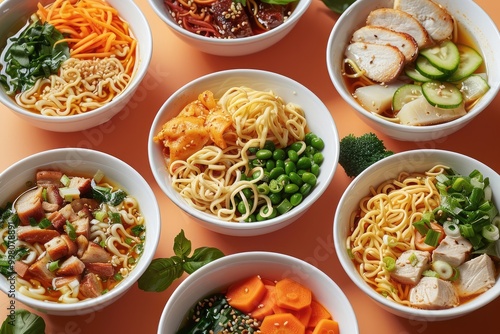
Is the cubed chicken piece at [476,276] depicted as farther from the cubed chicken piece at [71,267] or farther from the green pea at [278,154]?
the cubed chicken piece at [71,267]

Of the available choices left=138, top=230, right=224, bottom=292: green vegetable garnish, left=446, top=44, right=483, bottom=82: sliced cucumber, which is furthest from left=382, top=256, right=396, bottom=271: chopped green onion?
left=446, top=44, right=483, bottom=82: sliced cucumber

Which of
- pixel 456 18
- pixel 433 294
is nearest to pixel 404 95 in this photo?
pixel 456 18

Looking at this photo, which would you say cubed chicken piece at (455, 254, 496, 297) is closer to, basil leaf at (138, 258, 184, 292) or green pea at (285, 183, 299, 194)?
green pea at (285, 183, 299, 194)

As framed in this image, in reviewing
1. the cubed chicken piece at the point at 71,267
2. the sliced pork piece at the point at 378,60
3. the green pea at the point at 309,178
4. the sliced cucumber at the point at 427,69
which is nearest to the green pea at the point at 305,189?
the green pea at the point at 309,178

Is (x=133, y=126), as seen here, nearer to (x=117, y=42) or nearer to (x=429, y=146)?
(x=117, y=42)

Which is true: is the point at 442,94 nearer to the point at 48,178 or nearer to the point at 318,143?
the point at 318,143

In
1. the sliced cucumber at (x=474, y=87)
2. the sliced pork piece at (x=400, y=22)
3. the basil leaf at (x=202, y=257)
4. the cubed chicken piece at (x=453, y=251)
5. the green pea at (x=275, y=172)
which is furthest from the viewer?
the sliced pork piece at (x=400, y=22)

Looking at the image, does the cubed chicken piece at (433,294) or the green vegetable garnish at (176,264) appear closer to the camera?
the cubed chicken piece at (433,294)
